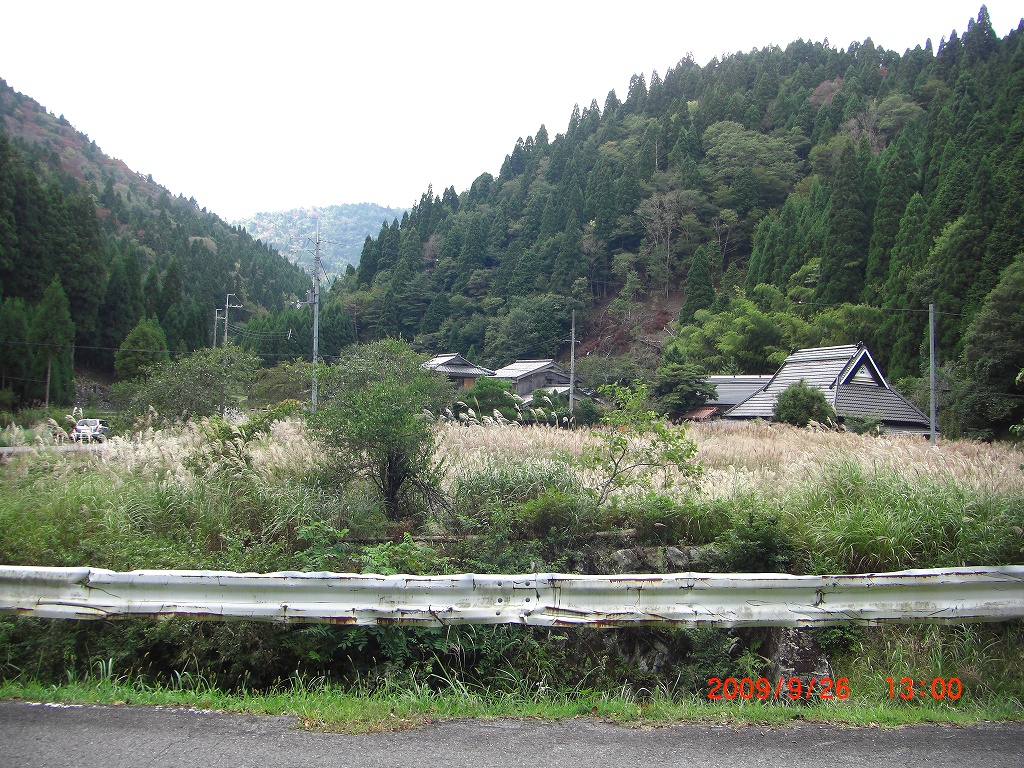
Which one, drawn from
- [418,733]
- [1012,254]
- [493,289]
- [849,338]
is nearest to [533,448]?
[418,733]

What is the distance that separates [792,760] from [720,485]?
14.4 feet

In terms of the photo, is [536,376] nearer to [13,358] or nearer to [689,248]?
[689,248]

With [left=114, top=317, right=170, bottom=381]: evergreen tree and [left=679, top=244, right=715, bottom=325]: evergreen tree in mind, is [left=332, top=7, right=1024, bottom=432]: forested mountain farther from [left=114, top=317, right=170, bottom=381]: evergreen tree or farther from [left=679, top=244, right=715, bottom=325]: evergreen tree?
[left=114, top=317, right=170, bottom=381]: evergreen tree

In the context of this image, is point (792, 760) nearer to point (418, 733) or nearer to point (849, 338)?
point (418, 733)

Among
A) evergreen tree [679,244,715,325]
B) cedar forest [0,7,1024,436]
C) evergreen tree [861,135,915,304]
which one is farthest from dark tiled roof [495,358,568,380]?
evergreen tree [861,135,915,304]

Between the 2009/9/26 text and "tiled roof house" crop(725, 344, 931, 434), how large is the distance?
21939 mm

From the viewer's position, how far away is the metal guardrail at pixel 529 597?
4.28m

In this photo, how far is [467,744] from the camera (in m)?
3.28

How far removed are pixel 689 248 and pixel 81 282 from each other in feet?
168

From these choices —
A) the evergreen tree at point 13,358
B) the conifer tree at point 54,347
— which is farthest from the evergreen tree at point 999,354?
the evergreen tree at point 13,358

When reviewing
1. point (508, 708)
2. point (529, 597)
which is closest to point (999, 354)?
point (529, 597)

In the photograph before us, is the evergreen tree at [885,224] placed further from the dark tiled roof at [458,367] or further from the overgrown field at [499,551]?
the overgrown field at [499,551]

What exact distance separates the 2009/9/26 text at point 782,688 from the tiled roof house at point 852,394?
21.9 metres

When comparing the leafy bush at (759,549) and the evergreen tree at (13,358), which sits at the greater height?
the evergreen tree at (13,358)
